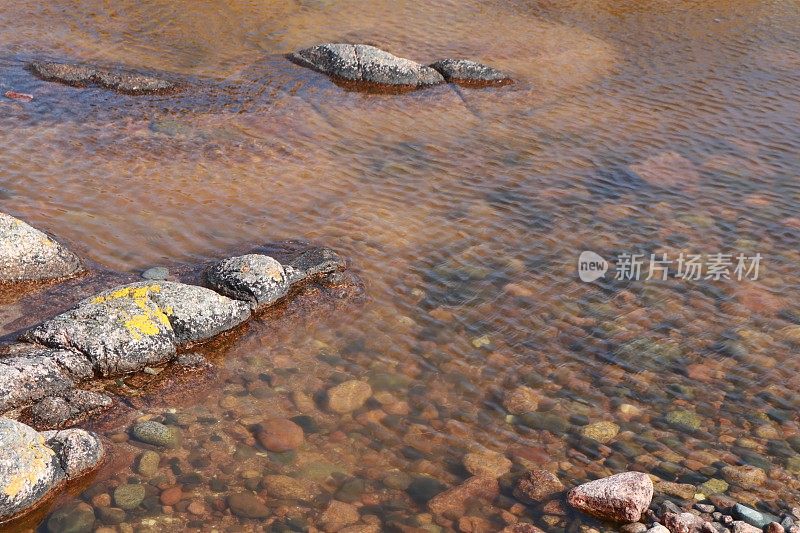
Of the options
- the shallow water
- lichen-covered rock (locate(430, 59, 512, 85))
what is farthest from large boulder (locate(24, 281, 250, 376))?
lichen-covered rock (locate(430, 59, 512, 85))

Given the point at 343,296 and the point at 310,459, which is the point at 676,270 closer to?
the point at 343,296

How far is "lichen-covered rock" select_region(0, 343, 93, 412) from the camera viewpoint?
6336 millimetres

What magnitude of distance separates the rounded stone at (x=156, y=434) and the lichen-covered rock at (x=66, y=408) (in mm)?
414

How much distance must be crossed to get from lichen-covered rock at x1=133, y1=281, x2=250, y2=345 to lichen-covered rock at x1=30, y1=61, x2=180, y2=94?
6460mm

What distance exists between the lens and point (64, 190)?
10031mm

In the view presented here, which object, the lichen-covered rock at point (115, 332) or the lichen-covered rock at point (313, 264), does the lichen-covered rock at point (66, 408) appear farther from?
the lichen-covered rock at point (313, 264)

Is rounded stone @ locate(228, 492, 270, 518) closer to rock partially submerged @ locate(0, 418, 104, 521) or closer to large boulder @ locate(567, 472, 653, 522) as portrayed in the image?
rock partially submerged @ locate(0, 418, 104, 521)

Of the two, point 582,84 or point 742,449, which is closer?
point 742,449

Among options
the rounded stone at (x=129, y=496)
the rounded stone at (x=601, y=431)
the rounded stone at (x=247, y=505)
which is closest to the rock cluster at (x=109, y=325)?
the rounded stone at (x=129, y=496)

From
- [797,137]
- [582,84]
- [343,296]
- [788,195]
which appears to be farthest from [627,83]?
[343,296]

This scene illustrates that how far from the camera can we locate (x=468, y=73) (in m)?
15.0

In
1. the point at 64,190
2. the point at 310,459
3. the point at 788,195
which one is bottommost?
the point at 310,459

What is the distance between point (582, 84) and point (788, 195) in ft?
16.2

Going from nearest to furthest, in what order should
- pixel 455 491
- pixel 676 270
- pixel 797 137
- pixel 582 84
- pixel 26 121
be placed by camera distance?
1. pixel 455 491
2. pixel 676 270
3. pixel 26 121
4. pixel 797 137
5. pixel 582 84
